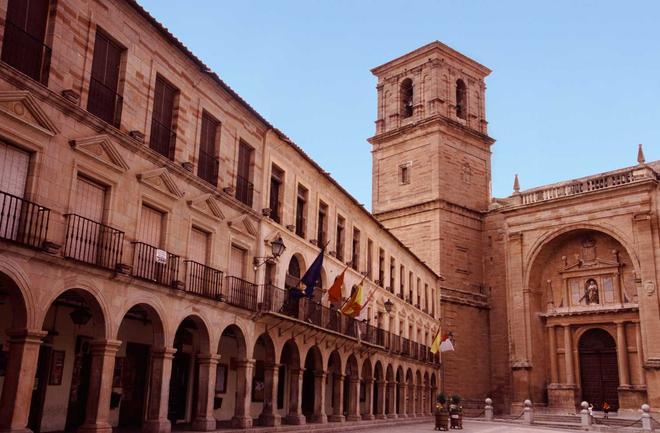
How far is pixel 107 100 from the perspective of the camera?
1440cm

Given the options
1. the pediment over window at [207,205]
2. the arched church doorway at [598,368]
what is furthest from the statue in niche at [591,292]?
the pediment over window at [207,205]

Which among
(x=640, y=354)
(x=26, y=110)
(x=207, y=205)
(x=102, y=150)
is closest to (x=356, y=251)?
(x=207, y=205)

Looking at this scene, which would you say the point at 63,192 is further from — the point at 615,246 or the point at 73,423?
the point at 615,246

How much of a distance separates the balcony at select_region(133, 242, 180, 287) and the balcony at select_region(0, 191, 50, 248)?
9.09 feet

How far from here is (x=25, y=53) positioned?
12.1 m

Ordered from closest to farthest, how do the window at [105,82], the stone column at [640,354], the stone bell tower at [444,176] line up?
the window at [105,82], the stone column at [640,354], the stone bell tower at [444,176]

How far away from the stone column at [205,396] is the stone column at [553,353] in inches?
1198

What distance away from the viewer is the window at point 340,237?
27062mm

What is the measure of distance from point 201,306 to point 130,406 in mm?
3418

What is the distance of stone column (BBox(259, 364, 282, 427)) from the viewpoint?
19.7 m

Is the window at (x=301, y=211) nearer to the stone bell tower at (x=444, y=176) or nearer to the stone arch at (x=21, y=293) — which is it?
the stone arch at (x=21, y=293)

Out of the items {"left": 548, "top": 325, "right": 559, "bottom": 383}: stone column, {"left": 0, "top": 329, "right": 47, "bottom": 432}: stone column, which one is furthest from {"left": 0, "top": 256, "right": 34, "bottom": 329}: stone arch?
{"left": 548, "top": 325, "right": 559, "bottom": 383}: stone column

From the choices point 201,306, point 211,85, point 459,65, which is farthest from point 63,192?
point 459,65

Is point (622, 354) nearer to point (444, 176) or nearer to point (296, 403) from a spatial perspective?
point (444, 176)
